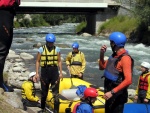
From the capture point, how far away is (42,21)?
73.9m

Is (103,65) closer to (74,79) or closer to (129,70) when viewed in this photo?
(129,70)

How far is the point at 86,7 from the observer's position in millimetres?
39094

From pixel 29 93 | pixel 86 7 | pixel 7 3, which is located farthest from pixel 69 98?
pixel 86 7

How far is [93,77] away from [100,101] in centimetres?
727

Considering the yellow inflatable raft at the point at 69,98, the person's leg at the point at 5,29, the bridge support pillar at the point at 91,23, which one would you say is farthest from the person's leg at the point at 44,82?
the bridge support pillar at the point at 91,23

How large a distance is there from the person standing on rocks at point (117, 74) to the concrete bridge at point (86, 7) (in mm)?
33604

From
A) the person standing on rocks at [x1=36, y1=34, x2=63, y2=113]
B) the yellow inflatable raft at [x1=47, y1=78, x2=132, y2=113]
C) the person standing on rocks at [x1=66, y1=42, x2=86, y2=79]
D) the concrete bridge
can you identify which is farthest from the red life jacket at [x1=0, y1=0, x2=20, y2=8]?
the concrete bridge

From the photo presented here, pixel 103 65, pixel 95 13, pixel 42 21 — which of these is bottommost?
pixel 42 21

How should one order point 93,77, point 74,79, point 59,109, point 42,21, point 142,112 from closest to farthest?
point 142,112 < point 59,109 < point 74,79 < point 93,77 < point 42,21

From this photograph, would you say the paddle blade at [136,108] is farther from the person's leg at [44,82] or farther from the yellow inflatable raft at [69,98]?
the person's leg at [44,82]

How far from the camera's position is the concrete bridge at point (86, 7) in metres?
38.1

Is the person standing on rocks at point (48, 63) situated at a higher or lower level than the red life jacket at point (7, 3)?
lower

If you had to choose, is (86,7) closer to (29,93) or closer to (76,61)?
(76,61)

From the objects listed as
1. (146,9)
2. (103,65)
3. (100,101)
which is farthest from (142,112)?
(146,9)
